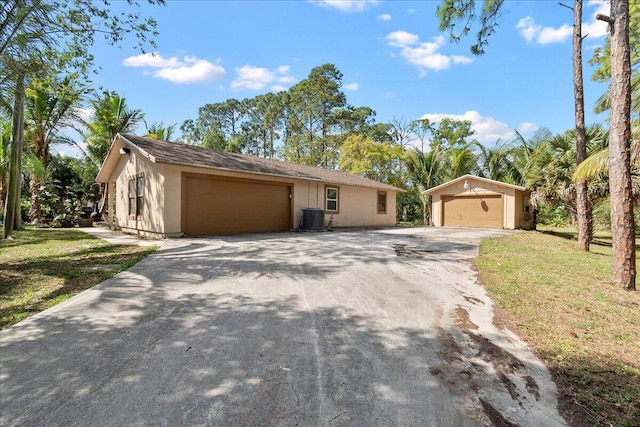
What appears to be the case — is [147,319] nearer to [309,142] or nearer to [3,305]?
[3,305]

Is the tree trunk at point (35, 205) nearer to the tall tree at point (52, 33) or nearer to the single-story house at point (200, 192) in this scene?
the single-story house at point (200, 192)

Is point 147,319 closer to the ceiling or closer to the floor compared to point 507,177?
closer to the floor

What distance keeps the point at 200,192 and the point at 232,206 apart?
1.29 m

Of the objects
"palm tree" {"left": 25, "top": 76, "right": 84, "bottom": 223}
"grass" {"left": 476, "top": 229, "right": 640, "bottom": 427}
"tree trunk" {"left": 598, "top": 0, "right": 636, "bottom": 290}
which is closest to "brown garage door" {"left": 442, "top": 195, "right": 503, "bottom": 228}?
"grass" {"left": 476, "top": 229, "right": 640, "bottom": 427}

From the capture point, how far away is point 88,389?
7.32 ft

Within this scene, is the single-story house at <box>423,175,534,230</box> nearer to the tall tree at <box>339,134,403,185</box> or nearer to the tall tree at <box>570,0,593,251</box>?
the tall tree at <box>339,134,403,185</box>

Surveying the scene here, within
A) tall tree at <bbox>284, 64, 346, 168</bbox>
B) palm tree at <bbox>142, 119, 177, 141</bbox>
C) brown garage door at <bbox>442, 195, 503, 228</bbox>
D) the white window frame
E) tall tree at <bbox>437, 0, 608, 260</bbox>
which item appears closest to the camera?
tall tree at <bbox>437, 0, 608, 260</bbox>

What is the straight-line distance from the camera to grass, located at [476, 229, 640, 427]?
2.29 meters

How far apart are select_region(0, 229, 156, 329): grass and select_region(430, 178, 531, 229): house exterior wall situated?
16.4 m

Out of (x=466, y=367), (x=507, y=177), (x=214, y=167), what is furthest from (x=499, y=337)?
(x=507, y=177)

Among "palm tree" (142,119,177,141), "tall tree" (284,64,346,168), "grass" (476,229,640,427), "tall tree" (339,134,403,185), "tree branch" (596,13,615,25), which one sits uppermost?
"tall tree" (284,64,346,168)

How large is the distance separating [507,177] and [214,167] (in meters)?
17.3

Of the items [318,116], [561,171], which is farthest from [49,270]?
[318,116]

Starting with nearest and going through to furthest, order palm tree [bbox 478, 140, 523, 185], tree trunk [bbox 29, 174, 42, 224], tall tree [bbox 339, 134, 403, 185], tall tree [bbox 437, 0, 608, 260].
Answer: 1. tall tree [bbox 437, 0, 608, 260]
2. tree trunk [bbox 29, 174, 42, 224]
3. palm tree [bbox 478, 140, 523, 185]
4. tall tree [bbox 339, 134, 403, 185]
